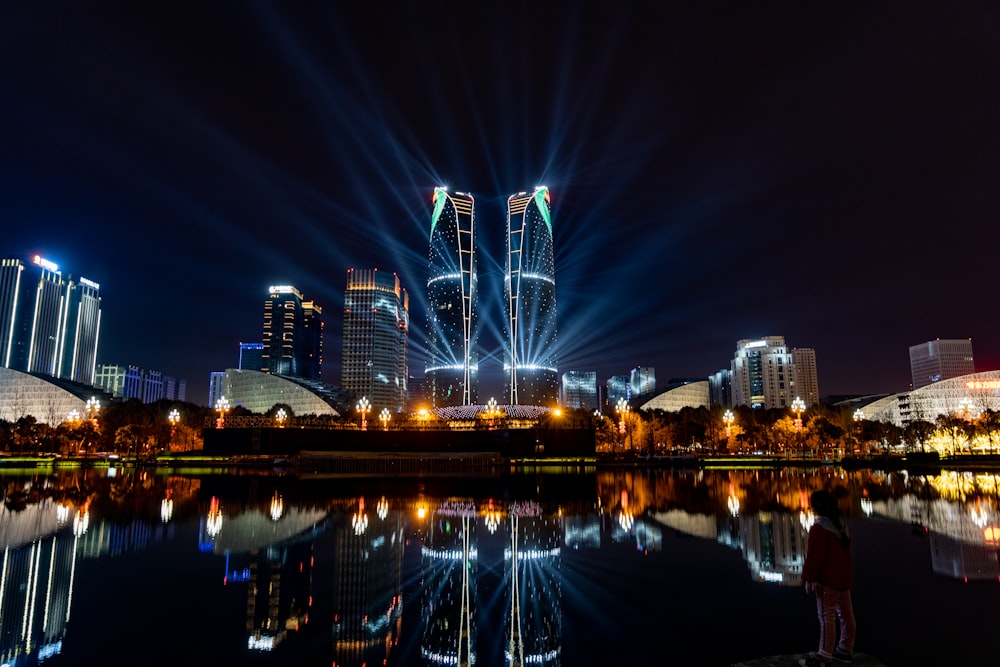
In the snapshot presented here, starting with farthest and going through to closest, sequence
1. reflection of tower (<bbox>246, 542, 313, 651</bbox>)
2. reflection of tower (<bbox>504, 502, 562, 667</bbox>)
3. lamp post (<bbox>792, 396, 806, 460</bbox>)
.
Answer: lamp post (<bbox>792, 396, 806, 460</bbox>) < reflection of tower (<bbox>246, 542, 313, 651</bbox>) < reflection of tower (<bbox>504, 502, 562, 667</bbox>)

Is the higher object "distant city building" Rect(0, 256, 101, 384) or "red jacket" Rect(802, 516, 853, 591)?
"distant city building" Rect(0, 256, 101, 384)

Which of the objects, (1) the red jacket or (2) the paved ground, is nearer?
(2) the paved ground

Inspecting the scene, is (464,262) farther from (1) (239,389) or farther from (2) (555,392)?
(1) (239,389)

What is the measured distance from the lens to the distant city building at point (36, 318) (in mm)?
177375

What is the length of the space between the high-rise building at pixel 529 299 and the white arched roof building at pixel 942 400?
249 ft

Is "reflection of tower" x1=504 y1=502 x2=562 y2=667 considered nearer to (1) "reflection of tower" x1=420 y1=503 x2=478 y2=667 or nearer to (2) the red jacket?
(1) "reflection of tower" x1=420 y1=503 x2=478 y2=667

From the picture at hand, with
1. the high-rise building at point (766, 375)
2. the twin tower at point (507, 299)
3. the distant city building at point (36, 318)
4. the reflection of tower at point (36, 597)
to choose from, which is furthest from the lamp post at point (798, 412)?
the distant city building at point (36, 318)

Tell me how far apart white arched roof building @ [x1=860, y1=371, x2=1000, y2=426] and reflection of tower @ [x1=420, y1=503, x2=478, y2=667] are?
104m

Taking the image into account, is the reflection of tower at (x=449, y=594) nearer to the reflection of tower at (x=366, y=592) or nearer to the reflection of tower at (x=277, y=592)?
the reflection of tower at (x=366, y=592)

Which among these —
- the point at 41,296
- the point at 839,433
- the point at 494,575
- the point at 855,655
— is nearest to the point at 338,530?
the point at 494,575

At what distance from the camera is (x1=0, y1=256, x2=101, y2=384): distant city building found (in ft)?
582

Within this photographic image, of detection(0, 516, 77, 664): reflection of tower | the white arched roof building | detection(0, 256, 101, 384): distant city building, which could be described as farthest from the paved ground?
detection(0, 256, 101, 384): distant city building

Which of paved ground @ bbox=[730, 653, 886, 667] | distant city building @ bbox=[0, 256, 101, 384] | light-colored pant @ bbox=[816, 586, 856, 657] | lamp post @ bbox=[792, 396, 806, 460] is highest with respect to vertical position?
distant city building @ bbox=[0, 256, 101, 384]

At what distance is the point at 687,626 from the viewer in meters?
8.67
